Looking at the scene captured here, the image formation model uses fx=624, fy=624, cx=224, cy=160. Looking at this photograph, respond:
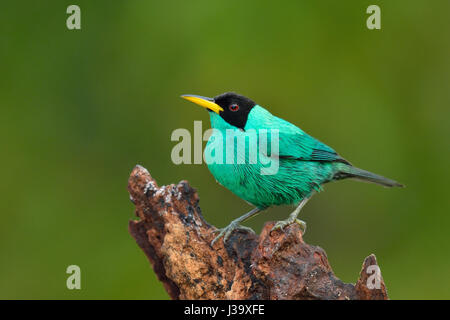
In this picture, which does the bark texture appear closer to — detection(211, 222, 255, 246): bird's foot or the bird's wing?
detection(211, 222, 255, 246): bird's foot

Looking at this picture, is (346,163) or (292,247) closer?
(292,247)

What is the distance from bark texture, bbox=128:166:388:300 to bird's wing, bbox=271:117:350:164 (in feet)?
2.90

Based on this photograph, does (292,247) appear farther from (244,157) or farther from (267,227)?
(244,157)

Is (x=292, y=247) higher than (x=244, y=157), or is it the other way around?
(x=244, y=157)

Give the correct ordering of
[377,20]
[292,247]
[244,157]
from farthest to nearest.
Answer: [377,20], [244,157], [292,247]

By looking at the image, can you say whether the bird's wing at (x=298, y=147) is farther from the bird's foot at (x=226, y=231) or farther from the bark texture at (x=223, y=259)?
the bark texture at (x=223, y=259)

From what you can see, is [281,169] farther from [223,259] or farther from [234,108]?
[223,259]

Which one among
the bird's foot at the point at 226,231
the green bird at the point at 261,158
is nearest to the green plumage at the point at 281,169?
the green bird at the point at 261,158

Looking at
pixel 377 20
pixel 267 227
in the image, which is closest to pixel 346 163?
pixel 267 227

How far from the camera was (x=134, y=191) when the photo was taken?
4.96m

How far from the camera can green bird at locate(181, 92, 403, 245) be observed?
5.34 metres

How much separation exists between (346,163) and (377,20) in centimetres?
263

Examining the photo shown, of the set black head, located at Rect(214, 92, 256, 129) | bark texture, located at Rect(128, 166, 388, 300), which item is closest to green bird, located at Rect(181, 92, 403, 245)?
black head, located at Rect(214, 92, 256, 129)

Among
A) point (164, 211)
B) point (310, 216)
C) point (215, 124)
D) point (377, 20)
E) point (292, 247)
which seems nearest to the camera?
point (292, 247)
